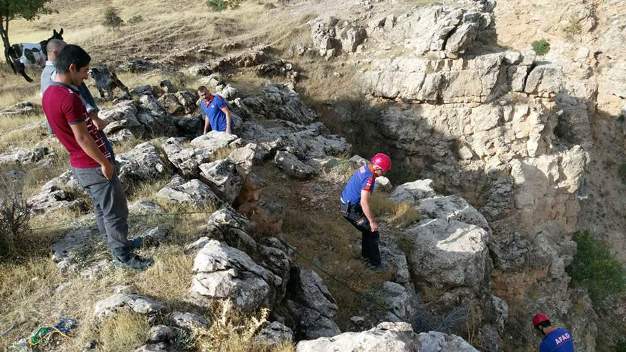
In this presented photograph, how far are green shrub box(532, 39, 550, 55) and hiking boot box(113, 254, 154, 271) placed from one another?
21.3 metres

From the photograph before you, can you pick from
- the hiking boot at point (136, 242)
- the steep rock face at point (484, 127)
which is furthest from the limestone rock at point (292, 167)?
the steep rock face at point (484, 127)

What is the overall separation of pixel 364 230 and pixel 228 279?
3.21 m

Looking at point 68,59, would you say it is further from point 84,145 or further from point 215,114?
point 215,114

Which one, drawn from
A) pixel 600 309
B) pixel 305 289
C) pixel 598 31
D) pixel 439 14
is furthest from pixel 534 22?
pixel 305 289

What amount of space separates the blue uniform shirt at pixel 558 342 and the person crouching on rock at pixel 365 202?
9.49 feet

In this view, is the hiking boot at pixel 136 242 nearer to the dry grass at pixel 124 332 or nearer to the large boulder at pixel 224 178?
the dry grass at pixel 124 332

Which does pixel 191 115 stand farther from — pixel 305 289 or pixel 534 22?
pixel 534 22

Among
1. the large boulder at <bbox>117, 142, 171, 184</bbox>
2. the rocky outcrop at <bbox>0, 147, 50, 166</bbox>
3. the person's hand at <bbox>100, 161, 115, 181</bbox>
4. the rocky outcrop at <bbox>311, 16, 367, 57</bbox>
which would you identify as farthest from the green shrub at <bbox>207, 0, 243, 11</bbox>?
the person's hand at <bbox>100, 161, 115, 181</bbox>

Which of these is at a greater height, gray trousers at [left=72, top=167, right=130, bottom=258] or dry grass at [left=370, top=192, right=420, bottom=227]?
gray trousers at [left=72, top=167, right=130, bottom=258]

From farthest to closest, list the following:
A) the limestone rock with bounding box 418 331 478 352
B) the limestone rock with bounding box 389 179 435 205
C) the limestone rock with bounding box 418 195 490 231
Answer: the limestone rock with bounding box 389 179 435 205, the limestone rock with bounding box 418 195 490 231, the limestone rock with bounding box 418 331 478 352

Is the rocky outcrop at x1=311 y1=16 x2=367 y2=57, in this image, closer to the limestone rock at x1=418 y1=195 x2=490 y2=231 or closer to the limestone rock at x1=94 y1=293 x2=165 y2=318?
the limestone rock at x1=418 y1=195 x2=490 y2=231

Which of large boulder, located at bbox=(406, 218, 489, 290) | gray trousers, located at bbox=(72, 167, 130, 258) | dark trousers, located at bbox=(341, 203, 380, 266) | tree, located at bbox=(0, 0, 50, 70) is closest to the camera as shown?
gray trousers, located at bbox=(72, 167, 130, 258)

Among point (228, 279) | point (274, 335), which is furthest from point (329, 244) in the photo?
point (274, 335)

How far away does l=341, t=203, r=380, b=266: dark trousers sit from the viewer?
6.68 m
